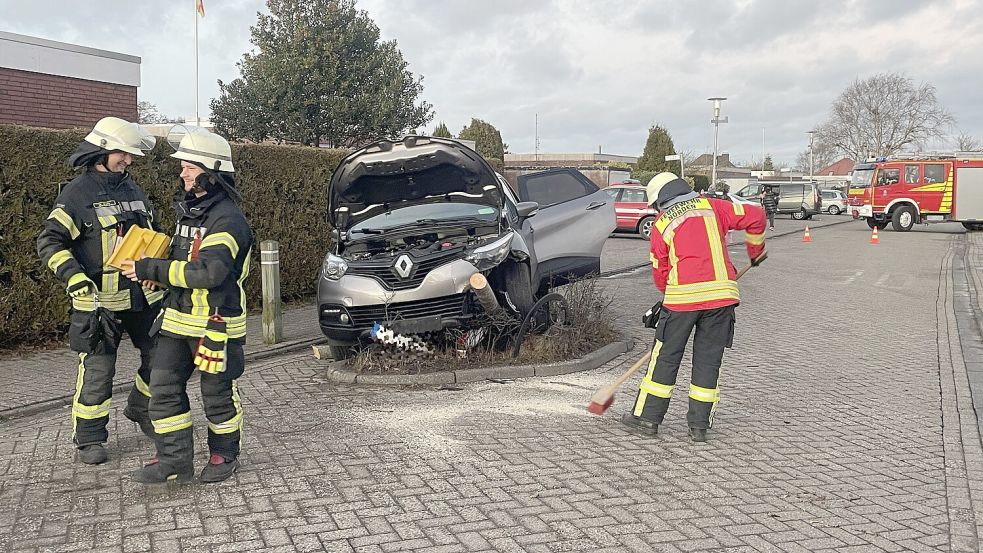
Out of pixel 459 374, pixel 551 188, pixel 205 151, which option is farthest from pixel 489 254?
pixel 205 151

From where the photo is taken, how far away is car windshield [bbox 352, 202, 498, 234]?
25.1 ft

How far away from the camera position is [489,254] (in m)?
6.99

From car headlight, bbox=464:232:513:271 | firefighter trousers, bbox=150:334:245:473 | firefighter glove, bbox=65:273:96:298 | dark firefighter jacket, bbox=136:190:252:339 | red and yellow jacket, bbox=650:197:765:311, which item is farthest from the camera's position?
car headlight, bbox=464:232:513:271

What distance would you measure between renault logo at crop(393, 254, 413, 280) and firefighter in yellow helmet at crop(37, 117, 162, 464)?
7.36 ft

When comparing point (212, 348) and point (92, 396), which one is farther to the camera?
point (92, 396)

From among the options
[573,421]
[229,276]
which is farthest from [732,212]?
[229,276]

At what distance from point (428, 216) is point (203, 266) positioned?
12.1 ft

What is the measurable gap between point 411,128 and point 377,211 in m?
14.6

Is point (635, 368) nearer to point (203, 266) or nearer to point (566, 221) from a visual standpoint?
point (203, 266)

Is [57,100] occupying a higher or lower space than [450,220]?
higher

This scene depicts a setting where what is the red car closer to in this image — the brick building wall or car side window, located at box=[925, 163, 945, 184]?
car side window, located at box=[925, 163, 945, 184]

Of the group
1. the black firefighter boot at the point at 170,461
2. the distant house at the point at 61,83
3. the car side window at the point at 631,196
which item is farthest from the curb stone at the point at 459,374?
the car side window at the point at 631,196

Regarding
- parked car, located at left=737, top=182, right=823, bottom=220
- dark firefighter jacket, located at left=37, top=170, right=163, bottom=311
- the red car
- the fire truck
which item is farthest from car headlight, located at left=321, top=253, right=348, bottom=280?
parked car, located at left=737, top=182, right=823, bottom=220

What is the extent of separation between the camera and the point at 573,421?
5.83 m
